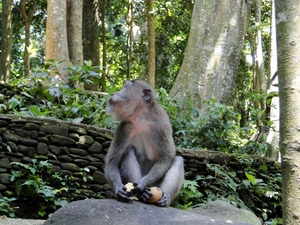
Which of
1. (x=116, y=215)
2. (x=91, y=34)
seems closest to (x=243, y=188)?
(x=116, y=215)

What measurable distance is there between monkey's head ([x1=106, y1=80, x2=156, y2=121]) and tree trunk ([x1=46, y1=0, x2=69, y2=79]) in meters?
4.91

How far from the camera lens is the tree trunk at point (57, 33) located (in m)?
9.05

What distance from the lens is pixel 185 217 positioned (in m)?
3.45

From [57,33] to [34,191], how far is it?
417 cm

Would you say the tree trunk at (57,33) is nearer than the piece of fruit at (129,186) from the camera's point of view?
No

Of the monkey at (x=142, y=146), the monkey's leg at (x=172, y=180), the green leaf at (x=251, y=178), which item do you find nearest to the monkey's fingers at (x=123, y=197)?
the monkey at (x=142, y=146)

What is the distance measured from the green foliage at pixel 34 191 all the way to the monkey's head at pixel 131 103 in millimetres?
1951

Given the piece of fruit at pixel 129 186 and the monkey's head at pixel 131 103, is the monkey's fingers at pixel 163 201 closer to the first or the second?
the piece of fruit at pixel 129 186

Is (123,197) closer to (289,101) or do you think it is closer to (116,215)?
(116,215)

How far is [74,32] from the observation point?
1001 cm

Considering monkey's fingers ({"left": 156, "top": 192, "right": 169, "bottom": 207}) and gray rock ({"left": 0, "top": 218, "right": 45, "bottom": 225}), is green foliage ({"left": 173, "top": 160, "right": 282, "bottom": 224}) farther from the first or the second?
monkey's fingers ({"left": 156, "top": 192, "right": 169, "bottom": 207})

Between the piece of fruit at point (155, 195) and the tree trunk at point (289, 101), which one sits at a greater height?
the tree trunk at point (289, 101)

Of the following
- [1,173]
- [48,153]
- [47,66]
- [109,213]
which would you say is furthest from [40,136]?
[109,213]

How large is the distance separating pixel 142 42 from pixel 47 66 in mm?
11290
